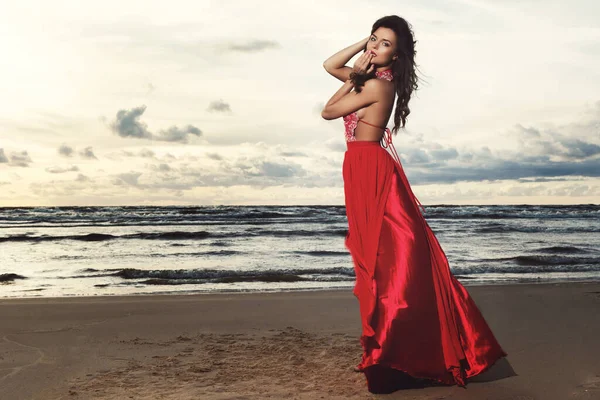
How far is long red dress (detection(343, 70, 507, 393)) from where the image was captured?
3.59m

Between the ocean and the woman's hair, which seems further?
the ocean

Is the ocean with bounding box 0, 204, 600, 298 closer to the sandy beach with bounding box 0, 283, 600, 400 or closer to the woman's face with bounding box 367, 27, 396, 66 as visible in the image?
the sandy beach with bounding box 0, 283, 600, 400

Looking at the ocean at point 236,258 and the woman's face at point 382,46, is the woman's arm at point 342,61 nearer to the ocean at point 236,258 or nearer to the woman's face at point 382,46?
the woman's face at point 382,46

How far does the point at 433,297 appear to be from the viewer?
3684mm

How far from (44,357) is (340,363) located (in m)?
Result: 2.31

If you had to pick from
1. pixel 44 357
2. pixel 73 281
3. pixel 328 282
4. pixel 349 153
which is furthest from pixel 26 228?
pixel 349 153

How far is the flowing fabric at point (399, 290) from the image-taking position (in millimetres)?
3586

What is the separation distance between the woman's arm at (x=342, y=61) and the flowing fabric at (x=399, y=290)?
0.43 metres

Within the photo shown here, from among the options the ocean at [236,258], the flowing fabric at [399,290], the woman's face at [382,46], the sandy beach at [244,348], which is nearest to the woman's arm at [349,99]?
the woman's face at [382,46]

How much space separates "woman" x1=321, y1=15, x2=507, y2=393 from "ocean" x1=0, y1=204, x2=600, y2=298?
5275 millimetres

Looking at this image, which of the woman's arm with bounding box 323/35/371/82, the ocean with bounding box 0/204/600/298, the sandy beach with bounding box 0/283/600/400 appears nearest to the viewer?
the woman's arm with bounding box 323/35/371/82

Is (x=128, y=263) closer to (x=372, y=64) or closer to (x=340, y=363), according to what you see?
(x=340, y=363)

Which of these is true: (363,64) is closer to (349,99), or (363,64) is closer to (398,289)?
(349,99)

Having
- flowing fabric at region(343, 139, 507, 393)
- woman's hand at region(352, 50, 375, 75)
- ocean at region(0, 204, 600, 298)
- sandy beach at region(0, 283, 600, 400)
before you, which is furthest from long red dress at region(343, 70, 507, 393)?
ocean at region(0, 204, 600, 298)
